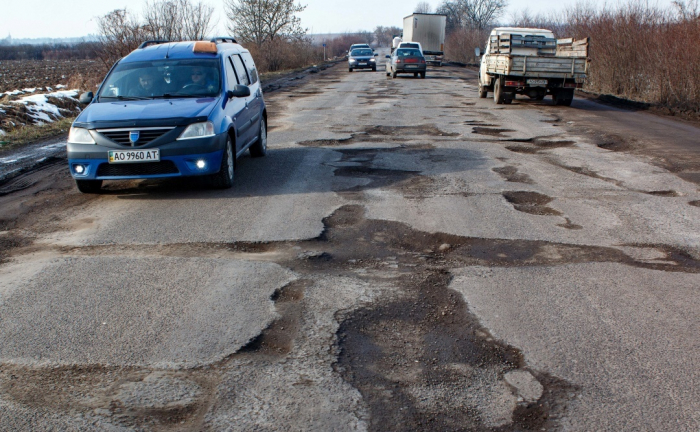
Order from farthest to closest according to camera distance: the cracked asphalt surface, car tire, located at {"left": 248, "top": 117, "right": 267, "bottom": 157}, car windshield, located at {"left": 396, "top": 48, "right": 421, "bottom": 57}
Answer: car windshield, located at {"left": 396, "top": 48, "right": 421, "bottom": 57}, car tire, located at {"left": 248, "top": 117, "right": 267, "bottom": 157}, the cracked asphalt surface

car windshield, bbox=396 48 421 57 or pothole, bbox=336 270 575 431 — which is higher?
car windshield, bbox=396 48 421 57

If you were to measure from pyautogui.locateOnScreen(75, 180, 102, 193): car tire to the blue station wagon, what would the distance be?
1 cm

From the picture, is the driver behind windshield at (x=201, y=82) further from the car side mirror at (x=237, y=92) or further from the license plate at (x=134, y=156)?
the license plate at (x=134, y=156)

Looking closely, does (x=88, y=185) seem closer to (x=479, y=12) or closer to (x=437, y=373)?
(x=437, y=373)

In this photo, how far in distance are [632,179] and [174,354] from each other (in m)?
6.44

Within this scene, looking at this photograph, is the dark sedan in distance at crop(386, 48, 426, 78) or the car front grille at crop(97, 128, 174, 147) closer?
the car front grille at crop(97, 128, 174, 147)

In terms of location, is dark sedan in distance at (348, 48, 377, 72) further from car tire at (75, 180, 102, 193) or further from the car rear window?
car tire at (75, 180, 102, 193)

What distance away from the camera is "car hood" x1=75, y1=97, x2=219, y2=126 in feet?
23.2

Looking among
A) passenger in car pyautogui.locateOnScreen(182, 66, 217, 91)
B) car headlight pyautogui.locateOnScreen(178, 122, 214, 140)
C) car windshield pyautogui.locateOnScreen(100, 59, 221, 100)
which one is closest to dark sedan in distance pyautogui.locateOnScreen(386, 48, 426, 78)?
car windshield pyautogui.locateOnScreen(100, 59, 221, 100)

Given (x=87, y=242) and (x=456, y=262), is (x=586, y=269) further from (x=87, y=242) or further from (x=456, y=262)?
(x=87, y=242)

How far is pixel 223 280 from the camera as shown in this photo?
15.0 ft

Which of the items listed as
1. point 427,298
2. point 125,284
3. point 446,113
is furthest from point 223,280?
point 446,113

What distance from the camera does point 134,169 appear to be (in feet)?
23.2

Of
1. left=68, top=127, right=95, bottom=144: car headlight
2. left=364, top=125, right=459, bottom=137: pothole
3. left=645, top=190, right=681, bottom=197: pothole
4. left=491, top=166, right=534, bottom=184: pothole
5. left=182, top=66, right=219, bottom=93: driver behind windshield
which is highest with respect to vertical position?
left=182, top=66, right=219, bottom=93: driver behind windshield
